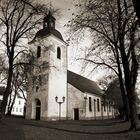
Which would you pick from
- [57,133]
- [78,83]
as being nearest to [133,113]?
[57,133]

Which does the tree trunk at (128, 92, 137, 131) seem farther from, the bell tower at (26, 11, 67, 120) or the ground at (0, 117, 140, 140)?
the bell tower at (26, 11, 67, 120)

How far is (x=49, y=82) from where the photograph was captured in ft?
112

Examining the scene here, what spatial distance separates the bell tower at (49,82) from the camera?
33594mm

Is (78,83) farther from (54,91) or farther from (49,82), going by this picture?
(49,82)

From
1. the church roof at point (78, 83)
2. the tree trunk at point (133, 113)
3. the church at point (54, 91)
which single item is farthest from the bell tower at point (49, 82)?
the tree trunk at point (133, 113)

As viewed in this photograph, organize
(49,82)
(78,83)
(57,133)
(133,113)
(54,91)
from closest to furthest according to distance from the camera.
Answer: (57,133) → (133,113) → (49,82) → (54,91) → (78,83)

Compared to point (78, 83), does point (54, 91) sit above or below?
below

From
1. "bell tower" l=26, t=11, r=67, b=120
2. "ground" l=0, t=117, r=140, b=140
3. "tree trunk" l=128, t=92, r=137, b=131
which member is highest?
"bell tower" l=26, t=11, r=67, b=120

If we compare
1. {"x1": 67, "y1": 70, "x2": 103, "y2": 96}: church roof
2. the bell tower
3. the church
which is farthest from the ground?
{"x1": 67, "y1": 70, "x2": 103, "y2": 96}: church roof

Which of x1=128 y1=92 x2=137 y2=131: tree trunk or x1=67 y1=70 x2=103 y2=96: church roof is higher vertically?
x1=67 y1=70 x2=103 y2=96: church roof

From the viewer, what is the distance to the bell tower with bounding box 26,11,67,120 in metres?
33.6

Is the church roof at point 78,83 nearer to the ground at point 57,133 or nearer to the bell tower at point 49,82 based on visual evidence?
the bell tower at point 49,82

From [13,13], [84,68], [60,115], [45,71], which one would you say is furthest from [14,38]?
[60,115]

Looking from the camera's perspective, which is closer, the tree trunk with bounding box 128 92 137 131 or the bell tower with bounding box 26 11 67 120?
the tree trunk with bounding box 128 92 137 131
